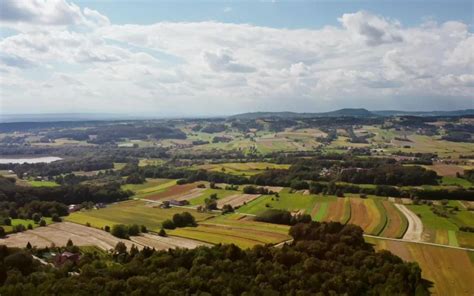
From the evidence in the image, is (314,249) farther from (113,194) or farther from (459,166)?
(459,166)

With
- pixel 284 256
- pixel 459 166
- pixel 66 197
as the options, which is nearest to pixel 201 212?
pixel 66 197

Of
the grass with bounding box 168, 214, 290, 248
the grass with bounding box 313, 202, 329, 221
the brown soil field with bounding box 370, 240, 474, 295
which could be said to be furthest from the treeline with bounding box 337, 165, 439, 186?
the brown soil field with bounding box 370, 240, 474, 295

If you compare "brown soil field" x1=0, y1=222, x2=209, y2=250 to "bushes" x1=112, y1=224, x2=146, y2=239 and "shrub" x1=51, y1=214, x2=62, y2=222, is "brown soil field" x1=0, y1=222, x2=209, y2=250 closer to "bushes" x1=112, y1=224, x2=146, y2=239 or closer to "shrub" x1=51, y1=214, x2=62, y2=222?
"bushes" x1=112, y1=224, x2=146, y2=239

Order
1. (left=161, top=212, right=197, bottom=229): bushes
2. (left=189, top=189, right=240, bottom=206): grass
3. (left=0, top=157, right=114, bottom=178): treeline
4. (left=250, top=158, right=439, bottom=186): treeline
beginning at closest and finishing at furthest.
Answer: (left=161, top=212, right=197, bottom=229): bushes → (left=189, top=189, right=240, bottom=206): grass → (left=250, top=158, right=439, bottom=186): treeline → (left=0, top=157, right=114, bottom=178): treeline

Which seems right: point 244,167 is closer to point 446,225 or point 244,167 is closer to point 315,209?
point 315,209

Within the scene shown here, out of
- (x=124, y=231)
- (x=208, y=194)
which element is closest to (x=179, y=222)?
(x=124, y=231)

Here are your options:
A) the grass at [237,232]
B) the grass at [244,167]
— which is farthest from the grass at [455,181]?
the grass at [237,232]
